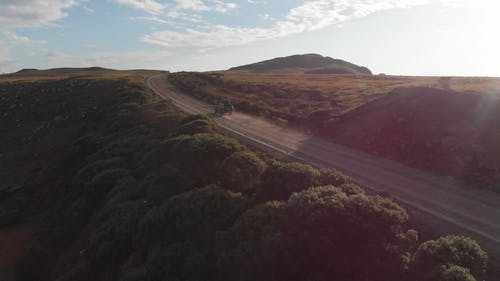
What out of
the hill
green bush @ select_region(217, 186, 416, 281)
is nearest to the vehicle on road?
the hill

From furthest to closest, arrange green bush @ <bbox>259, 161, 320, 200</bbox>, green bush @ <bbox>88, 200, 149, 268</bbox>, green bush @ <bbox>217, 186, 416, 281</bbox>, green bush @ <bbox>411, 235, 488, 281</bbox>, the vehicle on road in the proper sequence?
the vehicle on road
green bush @ <bbox>88, 200, 149, 268</bbox>
green bush @ <bbox>259, 161, 320, 200</bbox>
green bush @ <bbox>217, 186, 416, 281</bbox>
green bush @ <bbox>411, 235, 488, 281</bbox>

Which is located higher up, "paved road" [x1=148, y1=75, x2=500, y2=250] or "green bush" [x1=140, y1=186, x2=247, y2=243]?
"green bush" [x1=140, y1=186, x2=247, y2=243]

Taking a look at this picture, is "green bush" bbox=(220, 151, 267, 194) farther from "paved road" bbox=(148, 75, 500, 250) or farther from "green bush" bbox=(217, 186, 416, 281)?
"paved road" bbox=(148, 75, 500, 250)

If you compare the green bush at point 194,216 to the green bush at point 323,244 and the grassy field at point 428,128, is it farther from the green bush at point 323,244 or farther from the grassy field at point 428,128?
the grassy field at point 428,128

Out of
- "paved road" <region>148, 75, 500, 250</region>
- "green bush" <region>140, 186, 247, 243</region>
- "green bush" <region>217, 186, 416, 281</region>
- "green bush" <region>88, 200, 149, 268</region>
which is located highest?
"green bush" <region>217, 186, 416, 281</region>

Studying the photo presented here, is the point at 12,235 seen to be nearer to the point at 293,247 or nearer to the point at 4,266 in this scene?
the point at 4,266

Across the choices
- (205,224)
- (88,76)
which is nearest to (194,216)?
(205,224)
